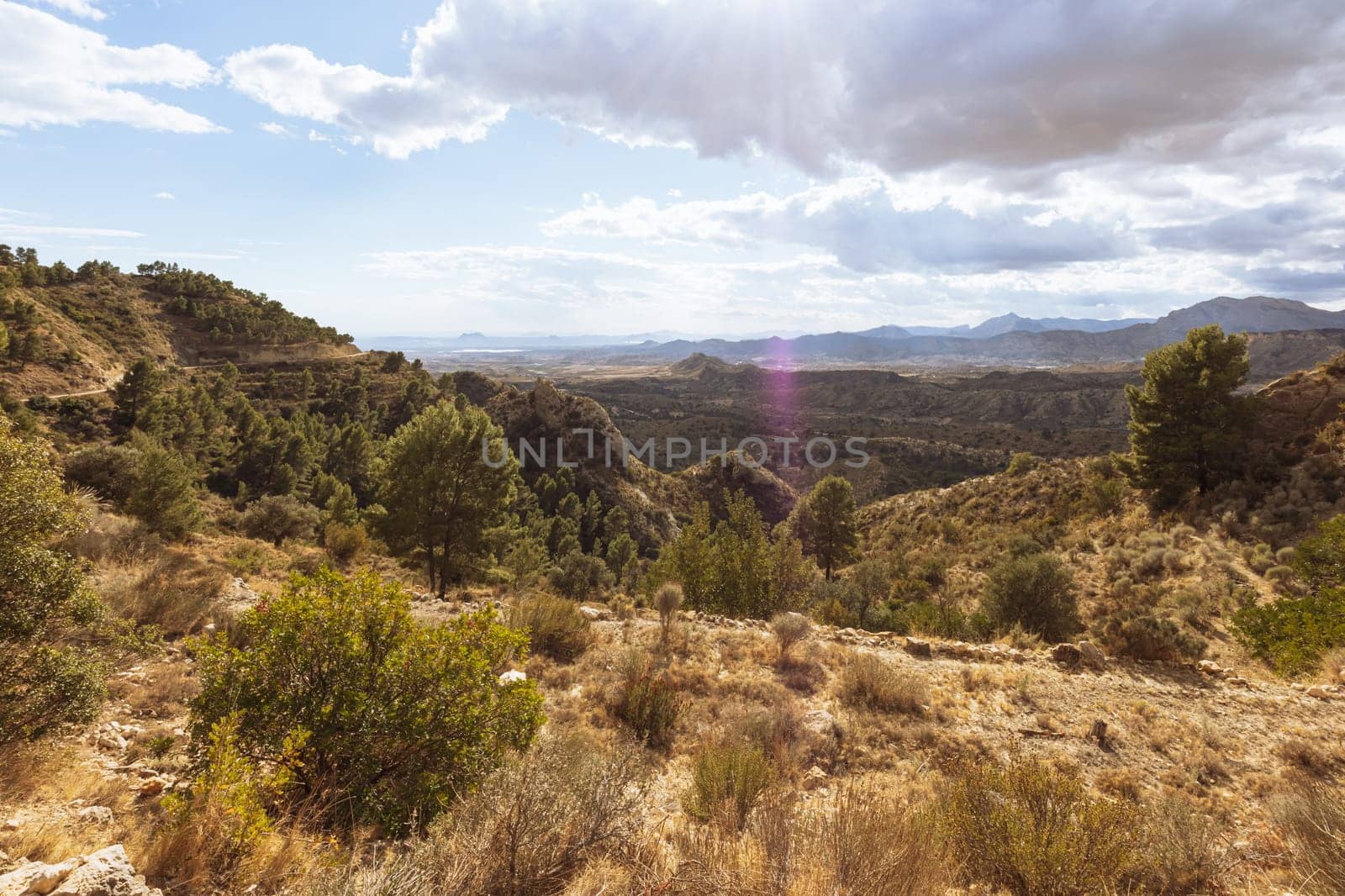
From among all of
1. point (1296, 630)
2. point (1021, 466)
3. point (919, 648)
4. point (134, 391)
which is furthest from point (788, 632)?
point (134, 391)

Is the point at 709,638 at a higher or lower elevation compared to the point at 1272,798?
lower

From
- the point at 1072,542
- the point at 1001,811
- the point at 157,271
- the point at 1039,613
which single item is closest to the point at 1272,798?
the point at 1001,811

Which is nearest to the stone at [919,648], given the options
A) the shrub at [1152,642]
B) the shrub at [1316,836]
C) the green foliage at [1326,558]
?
the shrub at [1152,642]

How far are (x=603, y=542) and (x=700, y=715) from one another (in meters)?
39.6

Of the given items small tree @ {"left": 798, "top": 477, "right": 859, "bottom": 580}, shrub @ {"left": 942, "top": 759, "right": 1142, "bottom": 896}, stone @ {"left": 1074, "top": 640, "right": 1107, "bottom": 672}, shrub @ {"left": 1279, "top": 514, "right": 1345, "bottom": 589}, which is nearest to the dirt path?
small tree @ {"left": 798, "top": 477, "right": 859, "bottom": 580}

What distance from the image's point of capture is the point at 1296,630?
9359 millimetres

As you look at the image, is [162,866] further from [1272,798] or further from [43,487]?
[1272,798]

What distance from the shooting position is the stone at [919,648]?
10430mm

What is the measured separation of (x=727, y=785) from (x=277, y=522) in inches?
883

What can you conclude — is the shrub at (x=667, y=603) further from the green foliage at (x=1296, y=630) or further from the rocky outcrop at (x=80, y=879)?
the green foliage at (x=1296, y=630)

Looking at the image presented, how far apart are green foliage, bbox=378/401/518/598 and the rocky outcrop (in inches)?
537

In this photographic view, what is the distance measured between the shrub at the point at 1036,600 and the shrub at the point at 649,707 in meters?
10.4

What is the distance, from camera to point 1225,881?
4.22m

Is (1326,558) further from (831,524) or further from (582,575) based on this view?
(582,575)
